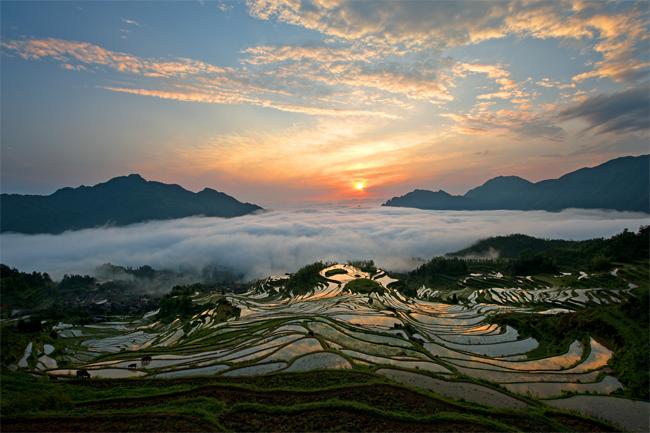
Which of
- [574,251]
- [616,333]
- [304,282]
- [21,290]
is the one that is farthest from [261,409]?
[574,251]

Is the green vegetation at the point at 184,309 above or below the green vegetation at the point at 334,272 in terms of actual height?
above

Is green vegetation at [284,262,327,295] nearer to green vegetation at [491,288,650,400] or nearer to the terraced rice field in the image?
the terraced rice field

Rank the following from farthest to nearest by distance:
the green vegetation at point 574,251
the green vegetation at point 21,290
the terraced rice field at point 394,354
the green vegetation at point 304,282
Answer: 1. the green vegetation at point 304,282
2. the green vegetation at point 21,290
3. the green vegetation at point 574,251
4. the terraced rice field at point 394,354

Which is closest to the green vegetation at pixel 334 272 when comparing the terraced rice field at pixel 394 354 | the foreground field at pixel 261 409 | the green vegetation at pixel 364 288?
the green vegetation at pixel 364 288

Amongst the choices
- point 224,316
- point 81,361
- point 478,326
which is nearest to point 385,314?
point 478,326

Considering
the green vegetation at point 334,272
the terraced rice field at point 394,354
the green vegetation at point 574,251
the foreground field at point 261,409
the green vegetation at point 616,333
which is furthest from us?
the green vegetation at point 334,272

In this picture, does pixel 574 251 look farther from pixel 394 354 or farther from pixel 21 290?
pixel 21 290

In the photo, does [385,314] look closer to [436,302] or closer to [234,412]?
[436,302]

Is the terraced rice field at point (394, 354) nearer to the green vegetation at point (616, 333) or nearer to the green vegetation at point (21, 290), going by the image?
the green vegetation at point (616, 333)

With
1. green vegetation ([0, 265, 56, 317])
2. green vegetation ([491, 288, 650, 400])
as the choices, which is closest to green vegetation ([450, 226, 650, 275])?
green vegetation ([491, 288, 650, 400])
